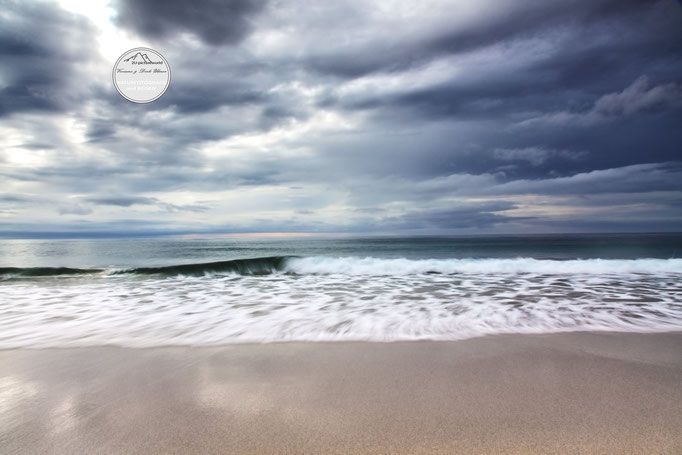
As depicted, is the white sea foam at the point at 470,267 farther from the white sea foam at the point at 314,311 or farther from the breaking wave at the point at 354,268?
the white sea foam at the point at 314,311

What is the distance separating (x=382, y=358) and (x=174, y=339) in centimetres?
234

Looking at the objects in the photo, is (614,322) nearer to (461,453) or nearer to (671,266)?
(461,453)

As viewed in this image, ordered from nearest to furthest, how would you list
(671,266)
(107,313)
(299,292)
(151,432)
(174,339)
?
(151,432), (174,339), (107,313), (299,292), (671,266)

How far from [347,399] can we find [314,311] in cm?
326

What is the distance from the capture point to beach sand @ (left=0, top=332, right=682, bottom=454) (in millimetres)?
1781

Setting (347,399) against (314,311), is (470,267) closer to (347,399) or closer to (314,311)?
(314,311)

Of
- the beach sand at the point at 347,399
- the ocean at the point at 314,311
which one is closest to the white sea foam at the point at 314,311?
the ocean at the point at 314,311

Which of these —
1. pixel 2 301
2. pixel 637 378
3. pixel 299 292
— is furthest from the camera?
pixel 299 292

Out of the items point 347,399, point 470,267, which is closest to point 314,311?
point 347,399

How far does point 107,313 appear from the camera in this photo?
5422 millimetres

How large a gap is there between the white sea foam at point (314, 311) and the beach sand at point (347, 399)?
588mm

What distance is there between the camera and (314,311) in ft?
18.1

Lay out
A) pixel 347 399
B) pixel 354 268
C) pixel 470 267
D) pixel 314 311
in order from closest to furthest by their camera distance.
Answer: pixel 347 399
pixel 314 311
pixel 354 268
pixel 470 267

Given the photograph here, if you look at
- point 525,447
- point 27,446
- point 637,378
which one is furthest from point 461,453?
point 27,446
